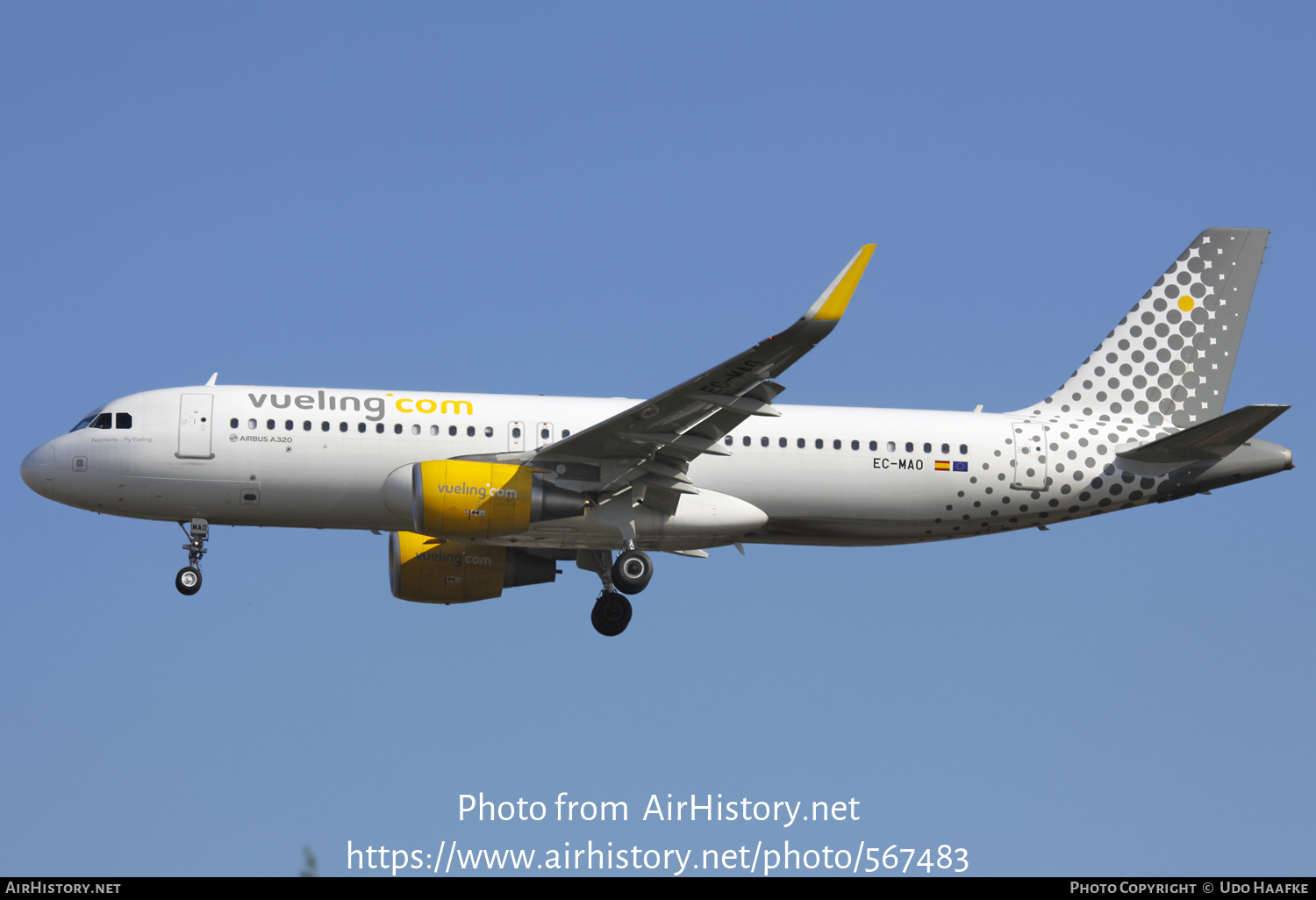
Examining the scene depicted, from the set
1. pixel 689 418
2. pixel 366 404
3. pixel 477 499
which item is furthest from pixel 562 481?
pixel 366 404

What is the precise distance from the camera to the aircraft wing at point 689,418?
25969 mm

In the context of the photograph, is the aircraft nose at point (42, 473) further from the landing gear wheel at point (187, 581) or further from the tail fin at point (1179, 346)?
the tail fin at point (1179, 346)

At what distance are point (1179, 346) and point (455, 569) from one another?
16917mm

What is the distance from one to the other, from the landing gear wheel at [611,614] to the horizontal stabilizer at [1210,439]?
36.2ft

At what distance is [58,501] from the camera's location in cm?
3225

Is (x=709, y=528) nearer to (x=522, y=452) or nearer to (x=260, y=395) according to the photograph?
(x=522, y=452)

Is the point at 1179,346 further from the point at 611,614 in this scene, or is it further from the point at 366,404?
the point at 366,404

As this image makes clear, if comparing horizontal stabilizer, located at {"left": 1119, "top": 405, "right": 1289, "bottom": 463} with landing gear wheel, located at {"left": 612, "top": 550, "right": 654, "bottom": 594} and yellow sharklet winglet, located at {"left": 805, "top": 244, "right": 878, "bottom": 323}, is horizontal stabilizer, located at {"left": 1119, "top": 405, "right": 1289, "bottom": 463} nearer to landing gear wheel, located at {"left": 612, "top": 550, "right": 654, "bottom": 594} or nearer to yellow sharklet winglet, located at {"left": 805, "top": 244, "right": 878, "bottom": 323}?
yellow sharklet winglet, located at {"left": 805, "top": 244, "right": 878, "bottom": 323}

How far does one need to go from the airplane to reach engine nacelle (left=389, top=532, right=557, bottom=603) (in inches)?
1.7

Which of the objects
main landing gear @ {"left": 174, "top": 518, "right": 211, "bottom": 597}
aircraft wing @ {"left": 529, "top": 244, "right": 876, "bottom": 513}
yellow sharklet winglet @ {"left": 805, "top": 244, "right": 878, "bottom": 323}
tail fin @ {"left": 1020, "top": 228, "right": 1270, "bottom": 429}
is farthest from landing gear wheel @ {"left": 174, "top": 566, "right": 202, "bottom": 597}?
tail fin @ {"left": 1020, "top": 228, "right": 1270, "bottom": 429}

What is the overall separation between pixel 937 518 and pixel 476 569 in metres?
9.78

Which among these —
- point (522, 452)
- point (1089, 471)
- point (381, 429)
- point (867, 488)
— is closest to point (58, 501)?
point (381, 429)

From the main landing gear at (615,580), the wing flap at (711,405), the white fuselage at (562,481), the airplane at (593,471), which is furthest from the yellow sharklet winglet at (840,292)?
the main landing gear at (615,580)

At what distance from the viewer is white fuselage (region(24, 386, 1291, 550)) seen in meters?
31.5
